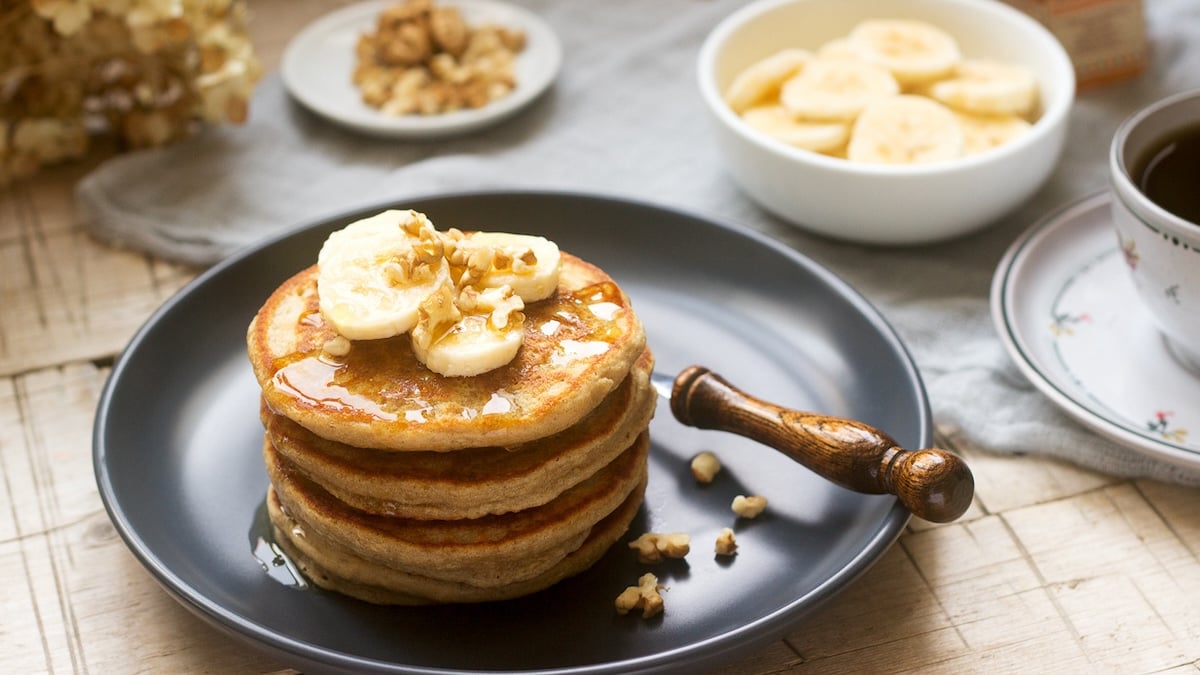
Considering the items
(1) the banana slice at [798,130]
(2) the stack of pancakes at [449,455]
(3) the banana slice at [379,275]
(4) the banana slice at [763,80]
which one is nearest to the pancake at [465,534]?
(2) the stack of pancakes at [449,455]

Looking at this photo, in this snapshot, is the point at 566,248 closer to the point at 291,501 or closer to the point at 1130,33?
the point at 291,501

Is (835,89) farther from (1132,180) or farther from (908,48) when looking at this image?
(1132,180)

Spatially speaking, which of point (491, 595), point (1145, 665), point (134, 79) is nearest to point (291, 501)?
point (491, 595)

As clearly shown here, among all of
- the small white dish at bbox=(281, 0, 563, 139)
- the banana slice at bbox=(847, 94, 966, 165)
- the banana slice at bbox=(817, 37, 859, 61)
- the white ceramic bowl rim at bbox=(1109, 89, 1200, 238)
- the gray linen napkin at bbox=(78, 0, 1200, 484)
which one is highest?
the white ceramic bowl rim at bbox=(1109, 89, 1200, 238)

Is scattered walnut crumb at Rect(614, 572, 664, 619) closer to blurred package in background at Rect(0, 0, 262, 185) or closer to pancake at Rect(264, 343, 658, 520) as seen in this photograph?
pancake at Rect(264, 343, 658, 520)

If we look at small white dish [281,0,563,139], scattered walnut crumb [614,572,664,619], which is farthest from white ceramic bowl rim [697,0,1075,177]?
scattered walnut crumb [614,572,664,619]

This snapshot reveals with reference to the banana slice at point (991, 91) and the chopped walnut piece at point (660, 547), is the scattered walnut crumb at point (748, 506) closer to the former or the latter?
the chopped walnut piece at point (660, 547)

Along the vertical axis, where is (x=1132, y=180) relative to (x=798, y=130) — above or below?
above

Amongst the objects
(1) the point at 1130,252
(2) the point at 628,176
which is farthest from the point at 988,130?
(2) the point at 628,176
